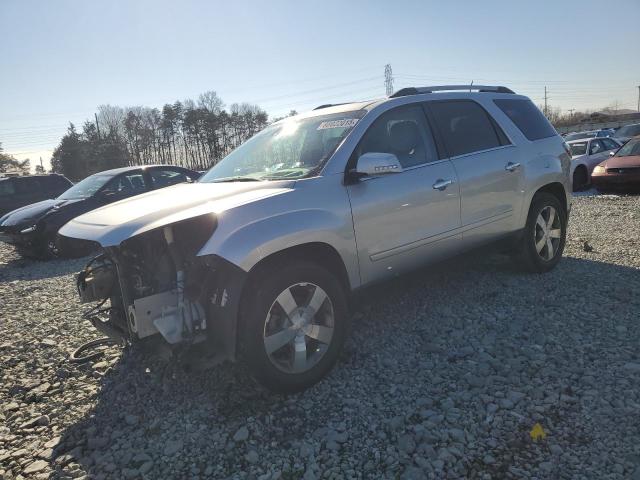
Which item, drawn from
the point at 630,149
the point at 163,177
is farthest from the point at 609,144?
the point at 163,177

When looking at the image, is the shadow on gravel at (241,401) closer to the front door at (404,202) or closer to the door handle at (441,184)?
the front door at (404,202)

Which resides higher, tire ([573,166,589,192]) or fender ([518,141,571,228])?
fender ([518,141,571,228])

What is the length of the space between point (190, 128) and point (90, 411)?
59381 mm

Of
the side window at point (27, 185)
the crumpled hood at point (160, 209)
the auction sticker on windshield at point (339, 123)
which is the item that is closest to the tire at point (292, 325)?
the crumpled hood at point (160, 209)

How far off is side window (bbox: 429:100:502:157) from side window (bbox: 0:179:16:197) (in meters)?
14.1

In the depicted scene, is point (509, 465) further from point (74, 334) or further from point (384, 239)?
point (74, 334)

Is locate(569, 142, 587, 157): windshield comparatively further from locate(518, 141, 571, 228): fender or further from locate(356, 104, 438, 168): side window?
locate(356, 104, 438, 168): side window

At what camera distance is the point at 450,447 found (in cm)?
235

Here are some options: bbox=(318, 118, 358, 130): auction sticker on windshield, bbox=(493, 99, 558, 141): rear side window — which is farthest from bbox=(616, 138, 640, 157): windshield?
bbox=(318, 118, 358, 130): auction sticker on windshield

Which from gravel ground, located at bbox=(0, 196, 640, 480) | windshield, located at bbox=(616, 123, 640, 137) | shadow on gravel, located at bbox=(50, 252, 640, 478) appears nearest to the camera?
gravel ground, located at bbox=(0, 196, 640, 480)

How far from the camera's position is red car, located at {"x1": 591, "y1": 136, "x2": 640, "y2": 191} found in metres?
11.5

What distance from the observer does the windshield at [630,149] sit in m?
12.1

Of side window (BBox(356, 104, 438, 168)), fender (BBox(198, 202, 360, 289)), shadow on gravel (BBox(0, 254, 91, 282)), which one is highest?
side window (BBox(356, 104, 438, 168))

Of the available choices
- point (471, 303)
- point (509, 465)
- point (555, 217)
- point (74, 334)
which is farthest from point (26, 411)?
point (555, 217)
